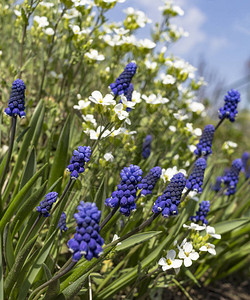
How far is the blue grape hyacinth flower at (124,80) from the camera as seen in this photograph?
3.05 meters

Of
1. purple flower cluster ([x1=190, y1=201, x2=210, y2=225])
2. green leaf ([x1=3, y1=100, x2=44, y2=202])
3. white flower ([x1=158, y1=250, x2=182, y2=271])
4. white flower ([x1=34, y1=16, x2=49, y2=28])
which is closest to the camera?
white flower ([x1=158, y1=250, x2=182, y2=271])

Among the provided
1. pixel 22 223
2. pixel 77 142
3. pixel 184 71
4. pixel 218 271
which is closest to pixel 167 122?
pixel 184 71

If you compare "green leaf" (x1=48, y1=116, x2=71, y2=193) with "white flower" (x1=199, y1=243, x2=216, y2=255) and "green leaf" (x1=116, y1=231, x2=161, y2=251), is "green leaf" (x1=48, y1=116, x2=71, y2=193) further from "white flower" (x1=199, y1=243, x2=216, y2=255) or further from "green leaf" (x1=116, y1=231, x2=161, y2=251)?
"white flower" (x1=199, y1=243, x2=216, y2=255)

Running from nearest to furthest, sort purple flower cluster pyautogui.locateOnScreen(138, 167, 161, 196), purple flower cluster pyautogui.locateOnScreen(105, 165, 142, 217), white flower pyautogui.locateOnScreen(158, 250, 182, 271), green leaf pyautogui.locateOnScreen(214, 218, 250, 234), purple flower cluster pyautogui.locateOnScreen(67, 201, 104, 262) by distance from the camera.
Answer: purple flower cluster pyautogui.locateOnScreen(67, 201, 104, 262) < purple flower cluster pyautogui.locateOnScreen(105, 165, 142, 217) < purple flower cluster pyautogui.locateOnScreen(138, 167, 161, 196) < white flower pyautogui.locateOnScreen(158, 250, 182, 271) < green leaf pyautogui.locateOnScreen(214, 218, 250, 234)

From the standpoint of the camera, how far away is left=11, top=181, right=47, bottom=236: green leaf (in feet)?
8.73

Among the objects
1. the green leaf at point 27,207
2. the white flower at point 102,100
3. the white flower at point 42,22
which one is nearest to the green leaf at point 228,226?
the white flower at point 102,100

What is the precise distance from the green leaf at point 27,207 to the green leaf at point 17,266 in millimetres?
404

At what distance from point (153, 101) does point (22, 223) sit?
1.89 meters

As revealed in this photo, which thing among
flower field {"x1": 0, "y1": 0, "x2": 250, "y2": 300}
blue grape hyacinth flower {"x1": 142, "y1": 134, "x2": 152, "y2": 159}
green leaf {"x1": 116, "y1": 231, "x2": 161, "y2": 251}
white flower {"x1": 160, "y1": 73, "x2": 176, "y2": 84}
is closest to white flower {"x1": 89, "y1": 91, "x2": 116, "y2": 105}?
flower field {"x1": 0, "y1": 0, "x2": 250, "y2": 300}

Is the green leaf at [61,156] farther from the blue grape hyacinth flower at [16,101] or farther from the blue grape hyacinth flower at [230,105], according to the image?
the blue grape hyacinth flower at [230,105]

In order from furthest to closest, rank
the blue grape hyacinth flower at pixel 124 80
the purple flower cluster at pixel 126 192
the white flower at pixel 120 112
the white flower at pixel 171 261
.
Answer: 1. the blue grape hyacinth flower at pixel 124 80
2. the white flower at pixel 120 112
3. the white flower at pixel 171 261
4. the purple flower cluster at pixel 126 192

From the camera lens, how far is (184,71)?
460 cm

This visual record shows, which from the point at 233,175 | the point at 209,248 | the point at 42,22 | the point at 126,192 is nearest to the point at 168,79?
the point at 233,175

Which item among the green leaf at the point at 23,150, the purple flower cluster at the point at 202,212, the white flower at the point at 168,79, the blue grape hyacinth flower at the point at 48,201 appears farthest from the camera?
the white flower at the point at 168,79
